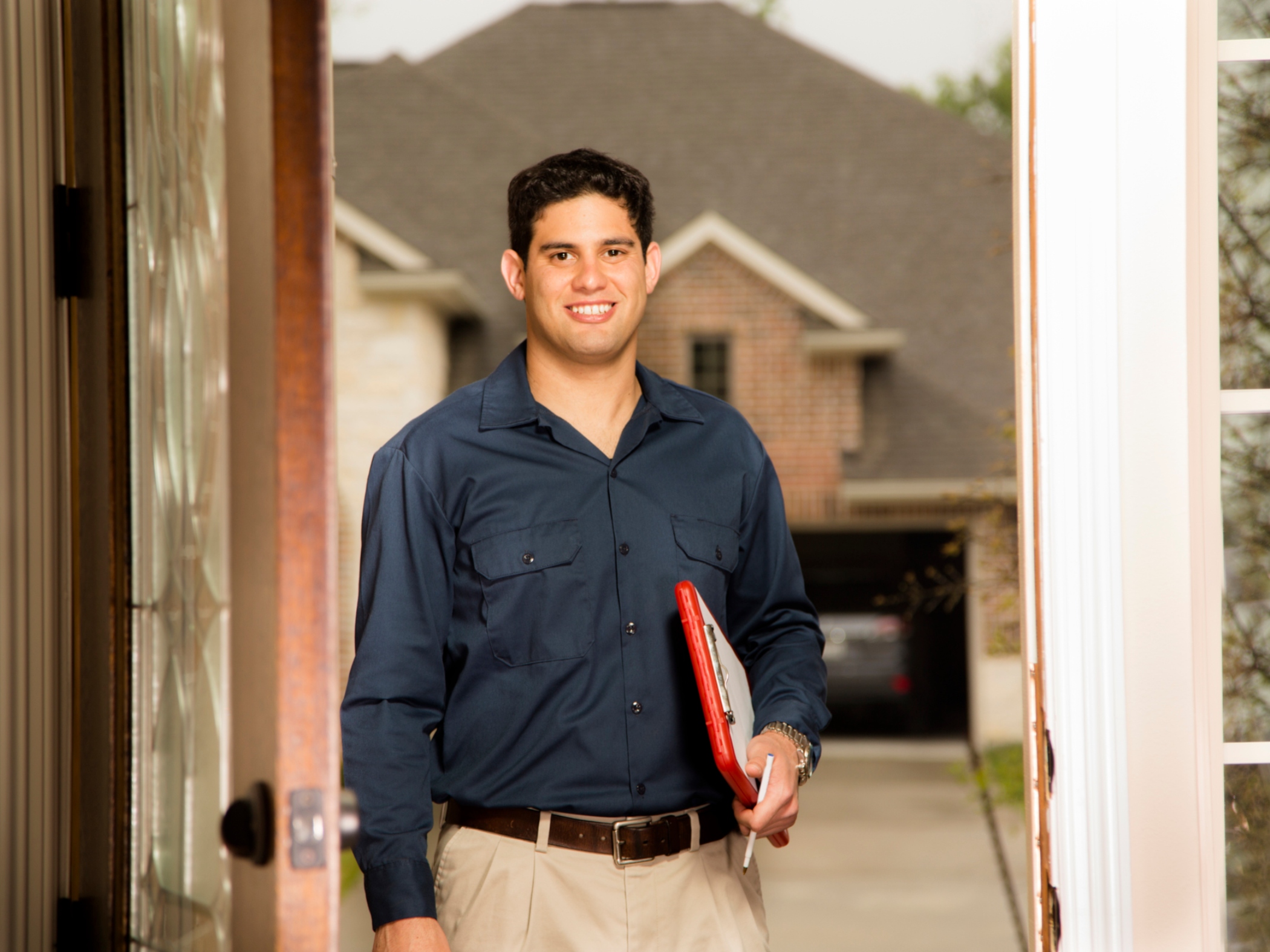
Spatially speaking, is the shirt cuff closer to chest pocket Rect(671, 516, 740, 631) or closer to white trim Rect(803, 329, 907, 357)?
chest pocket Rect(671, 516, 740, 631)

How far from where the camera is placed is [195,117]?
5.51 ft

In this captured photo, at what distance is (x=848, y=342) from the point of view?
15195 millimetres

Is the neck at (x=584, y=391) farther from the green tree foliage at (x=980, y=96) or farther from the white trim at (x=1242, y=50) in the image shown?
the green tree foliage at (x=980, y=96)

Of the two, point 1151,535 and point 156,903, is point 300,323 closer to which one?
point 156,903

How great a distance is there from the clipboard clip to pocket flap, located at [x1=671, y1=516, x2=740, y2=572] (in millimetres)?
226

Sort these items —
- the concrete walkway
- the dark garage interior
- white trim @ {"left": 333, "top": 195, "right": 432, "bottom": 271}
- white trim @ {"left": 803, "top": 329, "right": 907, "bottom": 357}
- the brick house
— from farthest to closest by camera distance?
the dark garage interior → white trim @ {"left": 803, "top": 329, "right": 907, "bottom": 357} → the brick house → white trim @ {"left": 333, "top": 195, "right": 432, "bottom": 271} → the concrete walkway

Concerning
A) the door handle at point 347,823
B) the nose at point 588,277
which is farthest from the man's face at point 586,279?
the door handle at point 347,823

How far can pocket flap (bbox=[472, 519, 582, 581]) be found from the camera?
2.19 meters

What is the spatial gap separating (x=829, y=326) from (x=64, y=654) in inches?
554

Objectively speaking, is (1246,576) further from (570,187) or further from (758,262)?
(758,262)

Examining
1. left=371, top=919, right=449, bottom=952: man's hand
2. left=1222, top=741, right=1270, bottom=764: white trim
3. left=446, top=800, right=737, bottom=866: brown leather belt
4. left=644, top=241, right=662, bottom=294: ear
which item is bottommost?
left=371, top=919, right=449, bottom=952: man's hand

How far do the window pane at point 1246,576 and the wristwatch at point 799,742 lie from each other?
2.24 ft

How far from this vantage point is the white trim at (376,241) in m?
13.9

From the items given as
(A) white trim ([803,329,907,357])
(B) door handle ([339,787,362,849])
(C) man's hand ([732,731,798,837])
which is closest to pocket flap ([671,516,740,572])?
(C) man's hand ([732,731,798,837])
